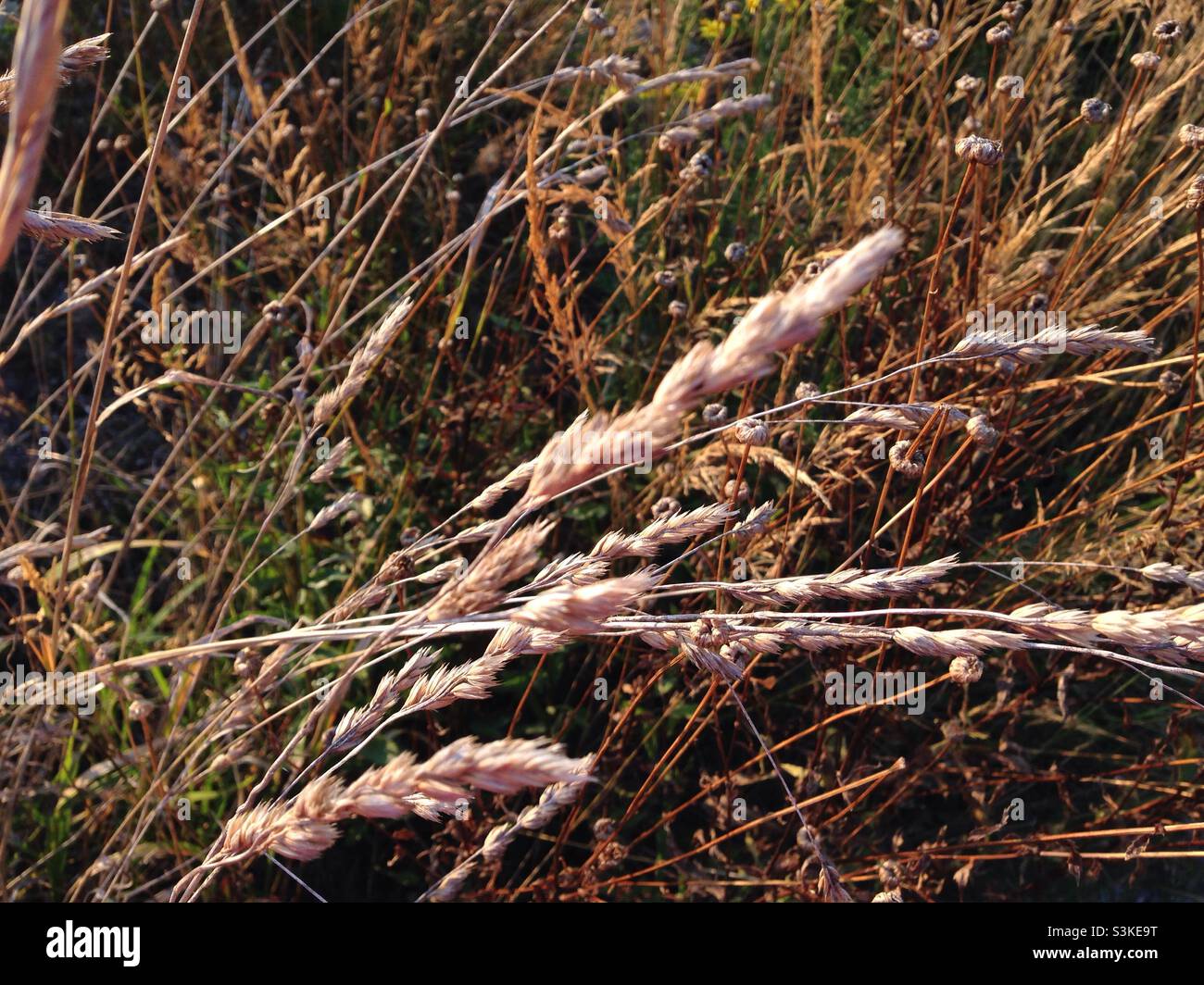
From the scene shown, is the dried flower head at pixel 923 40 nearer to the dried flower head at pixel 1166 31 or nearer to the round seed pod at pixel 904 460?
the dried flower head at pixel 1166 31

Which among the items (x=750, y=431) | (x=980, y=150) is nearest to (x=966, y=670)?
(x=750, y=431)

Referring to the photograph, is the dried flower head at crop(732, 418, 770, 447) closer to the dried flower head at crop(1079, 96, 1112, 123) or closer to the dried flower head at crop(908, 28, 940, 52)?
the dried flower head at crop(1079, 96, 1112, 123)

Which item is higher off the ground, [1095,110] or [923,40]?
[923,40]

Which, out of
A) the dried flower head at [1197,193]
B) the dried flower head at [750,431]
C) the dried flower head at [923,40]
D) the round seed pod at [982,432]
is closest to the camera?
the dried flower head at [750,431]

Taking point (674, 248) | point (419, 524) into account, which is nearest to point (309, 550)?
point (419, 524)

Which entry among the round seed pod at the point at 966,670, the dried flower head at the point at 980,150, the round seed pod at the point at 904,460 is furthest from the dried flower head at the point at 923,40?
the round seed pod at the point at 966,670

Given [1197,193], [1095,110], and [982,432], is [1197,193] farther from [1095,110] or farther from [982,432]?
[982,432]

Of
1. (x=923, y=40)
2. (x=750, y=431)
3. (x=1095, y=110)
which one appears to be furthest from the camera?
(x=923, y=40)

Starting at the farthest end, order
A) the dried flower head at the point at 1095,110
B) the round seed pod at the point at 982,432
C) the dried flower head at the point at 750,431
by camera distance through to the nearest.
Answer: the dried flower head at the point at 1095,110 → the round seed pod at the point at 982,432 → the dried flower head at the point at 750,431

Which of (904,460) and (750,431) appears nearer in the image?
(750,431)

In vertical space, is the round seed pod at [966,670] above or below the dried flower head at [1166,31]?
below

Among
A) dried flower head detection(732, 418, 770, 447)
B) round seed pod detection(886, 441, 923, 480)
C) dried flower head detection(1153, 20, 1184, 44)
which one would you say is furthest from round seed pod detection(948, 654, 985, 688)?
dried flower head detection(1153, 20, 1184, 44)

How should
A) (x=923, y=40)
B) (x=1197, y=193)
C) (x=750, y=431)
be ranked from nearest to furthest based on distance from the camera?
(x=750, y=431) < (x=1197, y=193) < (x=923, y=40)
